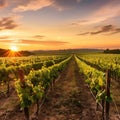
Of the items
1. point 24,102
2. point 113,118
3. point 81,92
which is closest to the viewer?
point 24,102

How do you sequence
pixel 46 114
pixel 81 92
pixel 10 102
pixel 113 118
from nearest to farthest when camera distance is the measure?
pixel 113 118 → pixel 46 114 → pixel 10 102 → pixel 81 92

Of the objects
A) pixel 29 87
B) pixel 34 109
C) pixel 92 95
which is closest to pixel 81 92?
pixel 92 95

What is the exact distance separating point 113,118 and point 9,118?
248 inches

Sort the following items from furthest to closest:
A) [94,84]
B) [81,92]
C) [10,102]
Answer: [81,92], [10,102], [94,84]

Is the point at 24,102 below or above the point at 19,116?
above

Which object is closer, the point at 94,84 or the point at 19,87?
the point at 19,87

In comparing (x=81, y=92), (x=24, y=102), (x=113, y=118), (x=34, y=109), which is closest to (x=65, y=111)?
(x=34, y=109)

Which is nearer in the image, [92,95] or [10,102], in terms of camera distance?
[10,102]

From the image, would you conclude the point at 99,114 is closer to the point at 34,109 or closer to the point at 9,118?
the point at 34,109

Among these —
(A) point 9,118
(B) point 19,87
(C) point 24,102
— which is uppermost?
(B) point 19,87

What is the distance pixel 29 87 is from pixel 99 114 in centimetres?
505

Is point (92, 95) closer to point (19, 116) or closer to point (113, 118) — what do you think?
point (113, 118)

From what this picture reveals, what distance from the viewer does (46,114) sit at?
14.3 metres

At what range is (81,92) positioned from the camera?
2078 cm
